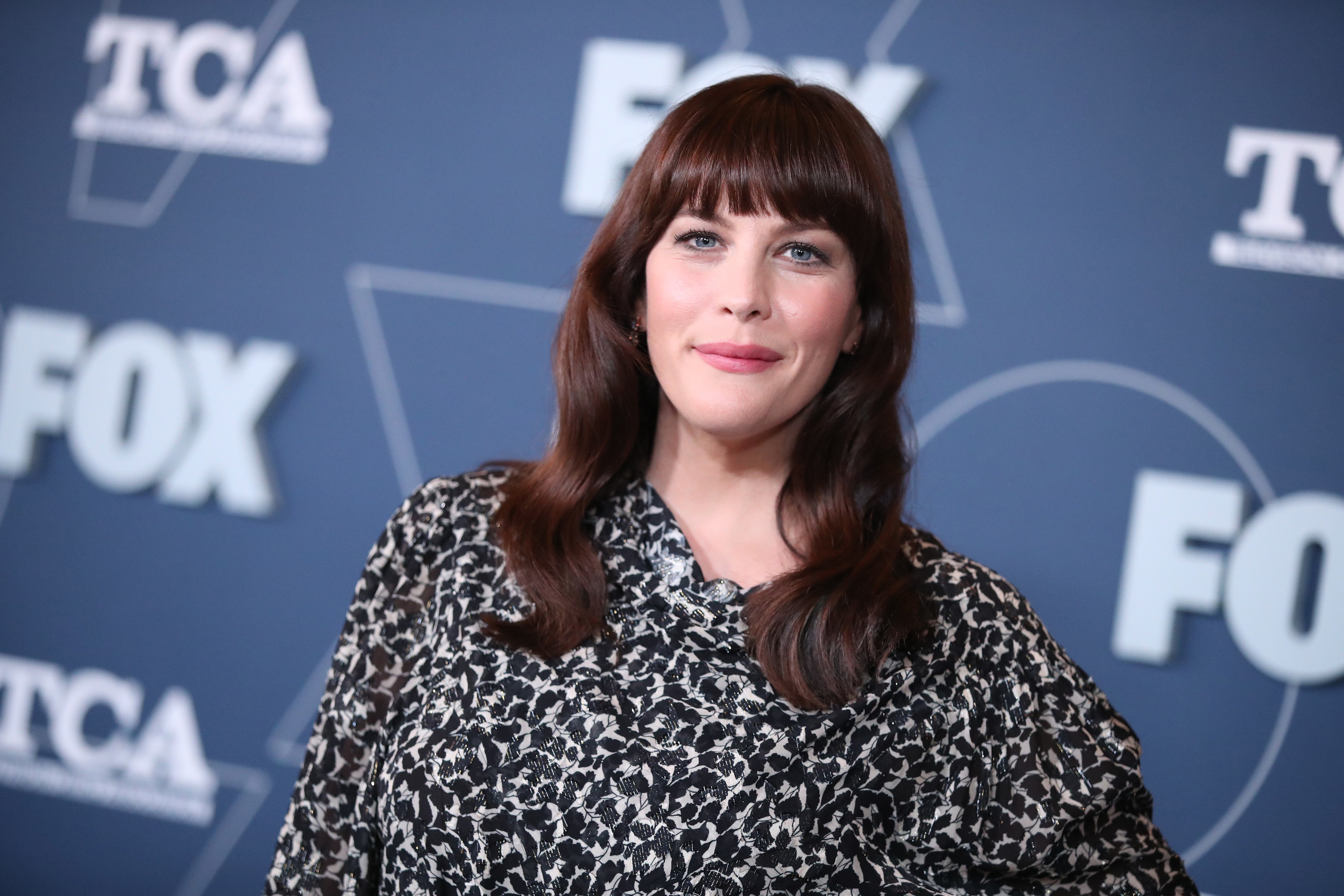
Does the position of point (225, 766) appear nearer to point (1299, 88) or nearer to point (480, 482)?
point (480, 482)

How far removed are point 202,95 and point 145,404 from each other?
85 cm

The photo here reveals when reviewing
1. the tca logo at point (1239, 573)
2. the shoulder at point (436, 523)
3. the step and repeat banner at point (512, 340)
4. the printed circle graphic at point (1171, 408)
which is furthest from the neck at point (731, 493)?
the tca logo at point (1239, 573)

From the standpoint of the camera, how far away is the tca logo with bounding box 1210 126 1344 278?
2844 millimetres

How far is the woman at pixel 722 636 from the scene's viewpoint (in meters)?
1.67

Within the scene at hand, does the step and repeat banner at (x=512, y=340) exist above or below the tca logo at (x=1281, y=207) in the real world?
below

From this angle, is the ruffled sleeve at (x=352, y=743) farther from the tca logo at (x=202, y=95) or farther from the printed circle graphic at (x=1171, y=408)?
the tca logo at (x=202, y=95)

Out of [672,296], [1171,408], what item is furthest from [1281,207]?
[672,296]

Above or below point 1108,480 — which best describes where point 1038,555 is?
below

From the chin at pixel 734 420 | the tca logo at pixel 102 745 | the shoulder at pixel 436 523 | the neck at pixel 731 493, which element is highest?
the chin at pixel 734 420

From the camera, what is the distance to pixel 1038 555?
9.71 feet

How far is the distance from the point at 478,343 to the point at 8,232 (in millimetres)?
1436

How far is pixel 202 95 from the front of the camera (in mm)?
3527

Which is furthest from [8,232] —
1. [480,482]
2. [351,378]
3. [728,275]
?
[728,275]

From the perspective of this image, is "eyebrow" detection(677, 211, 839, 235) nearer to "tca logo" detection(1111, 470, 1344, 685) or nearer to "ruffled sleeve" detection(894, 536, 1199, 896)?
"ruffled sleeve" detection(894, 536, 1199, 896)
